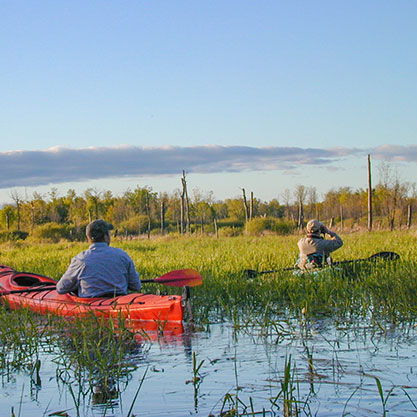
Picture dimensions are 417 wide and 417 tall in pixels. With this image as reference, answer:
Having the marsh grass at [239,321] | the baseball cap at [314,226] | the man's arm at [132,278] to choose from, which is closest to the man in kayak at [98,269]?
the man's arm at [132,278]

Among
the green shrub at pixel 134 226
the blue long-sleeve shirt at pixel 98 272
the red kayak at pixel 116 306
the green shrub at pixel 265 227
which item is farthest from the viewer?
the green shrub at pixel 134 226

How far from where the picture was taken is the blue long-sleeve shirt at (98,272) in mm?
7953

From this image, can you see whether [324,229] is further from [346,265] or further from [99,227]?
[99,227]

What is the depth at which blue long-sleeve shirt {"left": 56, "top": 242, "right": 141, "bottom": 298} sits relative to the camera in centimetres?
795

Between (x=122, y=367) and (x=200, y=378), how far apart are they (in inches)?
29.3

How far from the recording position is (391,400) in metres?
4.07

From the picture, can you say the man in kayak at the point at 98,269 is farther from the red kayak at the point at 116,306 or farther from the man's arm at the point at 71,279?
the red kayak at the point at 116,306

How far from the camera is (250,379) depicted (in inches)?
190

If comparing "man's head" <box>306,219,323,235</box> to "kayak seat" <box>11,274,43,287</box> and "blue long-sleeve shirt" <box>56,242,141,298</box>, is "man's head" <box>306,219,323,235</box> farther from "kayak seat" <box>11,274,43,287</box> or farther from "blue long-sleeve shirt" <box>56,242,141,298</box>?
"kayak seat" <box>11,274,43,287</box>

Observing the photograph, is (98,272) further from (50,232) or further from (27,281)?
(50,232)

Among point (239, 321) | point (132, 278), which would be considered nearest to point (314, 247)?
point (239, 321)

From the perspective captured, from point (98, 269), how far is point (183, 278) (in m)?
1.53

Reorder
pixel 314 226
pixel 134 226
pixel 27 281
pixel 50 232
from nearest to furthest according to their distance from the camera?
pixel 314 226 < pixel 27 281 < pixel 50 232 < pixel 134 226

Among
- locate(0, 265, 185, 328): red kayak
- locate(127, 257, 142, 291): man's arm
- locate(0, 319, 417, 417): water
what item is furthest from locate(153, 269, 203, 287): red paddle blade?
locate(0, 319, 417, 417): water
